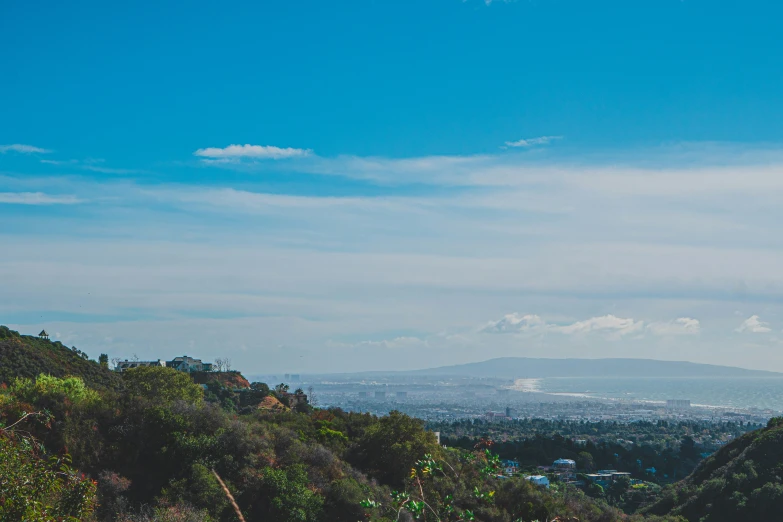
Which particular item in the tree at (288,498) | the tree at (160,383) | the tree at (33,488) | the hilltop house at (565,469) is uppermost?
the tree at (33,488)

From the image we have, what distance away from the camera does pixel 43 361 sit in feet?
128

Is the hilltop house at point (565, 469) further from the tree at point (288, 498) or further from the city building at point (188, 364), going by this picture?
the city building at point (188, 364)

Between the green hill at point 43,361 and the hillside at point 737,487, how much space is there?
2939 cm

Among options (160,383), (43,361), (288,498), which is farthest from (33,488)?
(43,361)

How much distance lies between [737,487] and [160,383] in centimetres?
2711

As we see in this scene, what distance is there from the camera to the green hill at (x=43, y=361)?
36406 millimetres

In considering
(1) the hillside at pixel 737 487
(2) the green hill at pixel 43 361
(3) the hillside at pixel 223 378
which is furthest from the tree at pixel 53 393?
(3) the hillside at pixel 223 378

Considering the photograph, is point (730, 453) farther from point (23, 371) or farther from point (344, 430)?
point (23, 371)

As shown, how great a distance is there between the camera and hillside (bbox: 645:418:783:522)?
3097 centimetres

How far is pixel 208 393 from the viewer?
51.8 m

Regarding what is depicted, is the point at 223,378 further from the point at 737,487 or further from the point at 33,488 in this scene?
the point at 33,488

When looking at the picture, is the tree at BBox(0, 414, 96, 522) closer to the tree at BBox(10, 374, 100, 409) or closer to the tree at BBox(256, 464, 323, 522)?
the tree at BBox(256, 464, 323, 522)

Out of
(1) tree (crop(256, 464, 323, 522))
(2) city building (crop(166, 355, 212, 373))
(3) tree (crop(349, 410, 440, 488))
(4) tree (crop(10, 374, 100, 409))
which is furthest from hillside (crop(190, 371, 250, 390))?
(1) tree (crop(256, 464, 323, 522))

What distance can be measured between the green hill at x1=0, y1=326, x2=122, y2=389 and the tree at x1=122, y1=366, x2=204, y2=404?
342 cm
